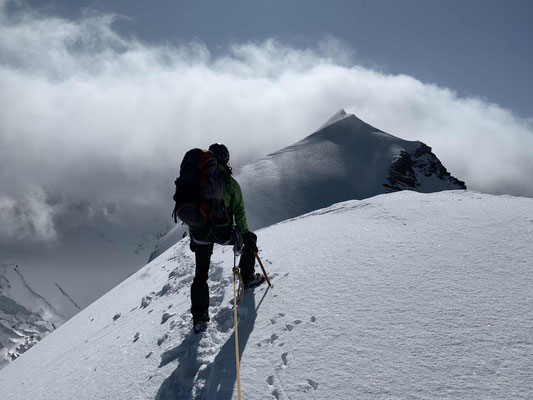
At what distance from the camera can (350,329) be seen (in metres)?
3.93

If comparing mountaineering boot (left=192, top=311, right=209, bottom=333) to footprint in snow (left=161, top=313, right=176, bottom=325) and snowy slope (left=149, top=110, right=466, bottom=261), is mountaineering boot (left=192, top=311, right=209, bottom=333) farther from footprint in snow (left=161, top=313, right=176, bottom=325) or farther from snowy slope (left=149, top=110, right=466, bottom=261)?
snowy slope (left=149, top=110, right=466, bottom=261)

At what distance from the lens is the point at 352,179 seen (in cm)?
9319

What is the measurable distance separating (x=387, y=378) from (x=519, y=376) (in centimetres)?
105

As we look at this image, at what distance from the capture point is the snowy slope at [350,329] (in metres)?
3.25

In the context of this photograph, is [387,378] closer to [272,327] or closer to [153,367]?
[272,327]

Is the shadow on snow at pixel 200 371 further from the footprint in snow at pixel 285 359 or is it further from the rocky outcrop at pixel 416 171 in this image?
the rocky outcrop at pixel 416 171

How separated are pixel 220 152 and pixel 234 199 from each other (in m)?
0.70

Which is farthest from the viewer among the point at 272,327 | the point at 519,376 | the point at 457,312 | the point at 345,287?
the point at 345,287

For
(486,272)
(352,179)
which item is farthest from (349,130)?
(486,272)

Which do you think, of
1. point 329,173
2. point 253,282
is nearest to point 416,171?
point 329,173

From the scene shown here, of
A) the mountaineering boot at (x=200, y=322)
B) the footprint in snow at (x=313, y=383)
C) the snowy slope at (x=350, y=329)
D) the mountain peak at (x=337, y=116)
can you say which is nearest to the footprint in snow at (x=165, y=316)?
the snowy slope at (x=350, y=329)

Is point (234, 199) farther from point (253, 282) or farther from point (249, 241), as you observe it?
point (253, 282)

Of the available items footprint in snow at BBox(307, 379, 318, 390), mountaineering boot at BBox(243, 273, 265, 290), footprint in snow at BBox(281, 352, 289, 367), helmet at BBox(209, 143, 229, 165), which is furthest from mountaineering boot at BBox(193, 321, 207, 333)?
helmet at BBox(209, 143, 229, 165)

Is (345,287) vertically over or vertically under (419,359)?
over
